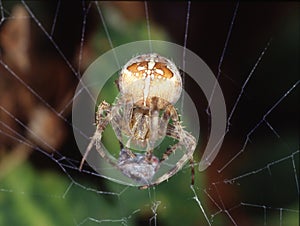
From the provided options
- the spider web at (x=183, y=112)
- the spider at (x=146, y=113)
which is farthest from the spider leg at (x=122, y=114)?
the spider web at (x=183, y=112)

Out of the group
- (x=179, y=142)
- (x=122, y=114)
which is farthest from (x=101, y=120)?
(x=179, y=142)

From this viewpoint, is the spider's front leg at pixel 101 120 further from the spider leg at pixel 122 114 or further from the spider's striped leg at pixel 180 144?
the spider's striped leg at pixel 180 144

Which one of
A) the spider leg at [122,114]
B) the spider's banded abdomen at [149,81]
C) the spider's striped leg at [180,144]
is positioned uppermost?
the spider's banded abdomen at [149,81]

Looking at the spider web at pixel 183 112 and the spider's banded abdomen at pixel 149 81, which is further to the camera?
the spider web at pixel 183 112

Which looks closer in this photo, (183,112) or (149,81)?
(149,81)

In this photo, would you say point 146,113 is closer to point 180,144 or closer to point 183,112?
point 180,144

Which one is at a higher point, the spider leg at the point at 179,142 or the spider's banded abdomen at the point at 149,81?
the spider's banded abdomen at the point at 149,81

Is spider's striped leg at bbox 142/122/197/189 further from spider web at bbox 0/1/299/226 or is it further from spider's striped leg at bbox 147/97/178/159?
spider web at bbox 0/1/299/226

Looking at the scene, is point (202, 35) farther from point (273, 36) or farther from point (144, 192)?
point (144, 192)
